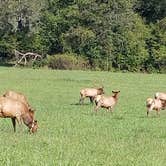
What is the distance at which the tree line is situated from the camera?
72062 millimetres

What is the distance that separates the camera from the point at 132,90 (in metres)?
42.5

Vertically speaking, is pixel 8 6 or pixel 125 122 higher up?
pixel 8 6

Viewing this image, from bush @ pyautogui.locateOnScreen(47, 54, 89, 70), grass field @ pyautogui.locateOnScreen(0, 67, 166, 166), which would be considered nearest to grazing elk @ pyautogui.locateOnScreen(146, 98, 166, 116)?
grass field @ pyautogui.locateOnScreen(0, 67, 166, 166)

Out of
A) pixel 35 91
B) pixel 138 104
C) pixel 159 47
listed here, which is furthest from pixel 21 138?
pixel 159 47

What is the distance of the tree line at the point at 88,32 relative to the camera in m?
72.1

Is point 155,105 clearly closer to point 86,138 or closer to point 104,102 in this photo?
point 104,102

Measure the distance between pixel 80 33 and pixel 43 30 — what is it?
6.28 metres

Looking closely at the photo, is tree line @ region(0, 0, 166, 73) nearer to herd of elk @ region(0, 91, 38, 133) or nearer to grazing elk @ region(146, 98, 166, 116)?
grazing elk @ region(146, 98, 166, 116)

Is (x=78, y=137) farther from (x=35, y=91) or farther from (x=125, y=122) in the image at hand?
(x=35, y=91)

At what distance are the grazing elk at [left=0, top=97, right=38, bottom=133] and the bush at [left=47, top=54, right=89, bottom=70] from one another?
5258 centimetres

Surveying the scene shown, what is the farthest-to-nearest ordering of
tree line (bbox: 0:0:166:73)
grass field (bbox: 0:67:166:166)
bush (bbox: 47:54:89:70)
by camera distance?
tree line (bbox: 0:0:166:73), bush (bbox: 47:54:89:70), grass field (bbox: 0:67:166:166)

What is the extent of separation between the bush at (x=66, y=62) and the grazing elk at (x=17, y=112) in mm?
52581

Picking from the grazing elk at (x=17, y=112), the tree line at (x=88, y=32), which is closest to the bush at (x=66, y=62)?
the tree line at (x=88, y=32)

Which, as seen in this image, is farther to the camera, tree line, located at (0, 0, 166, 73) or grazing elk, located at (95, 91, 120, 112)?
tree line, located at (0, 0, 166, 73)
